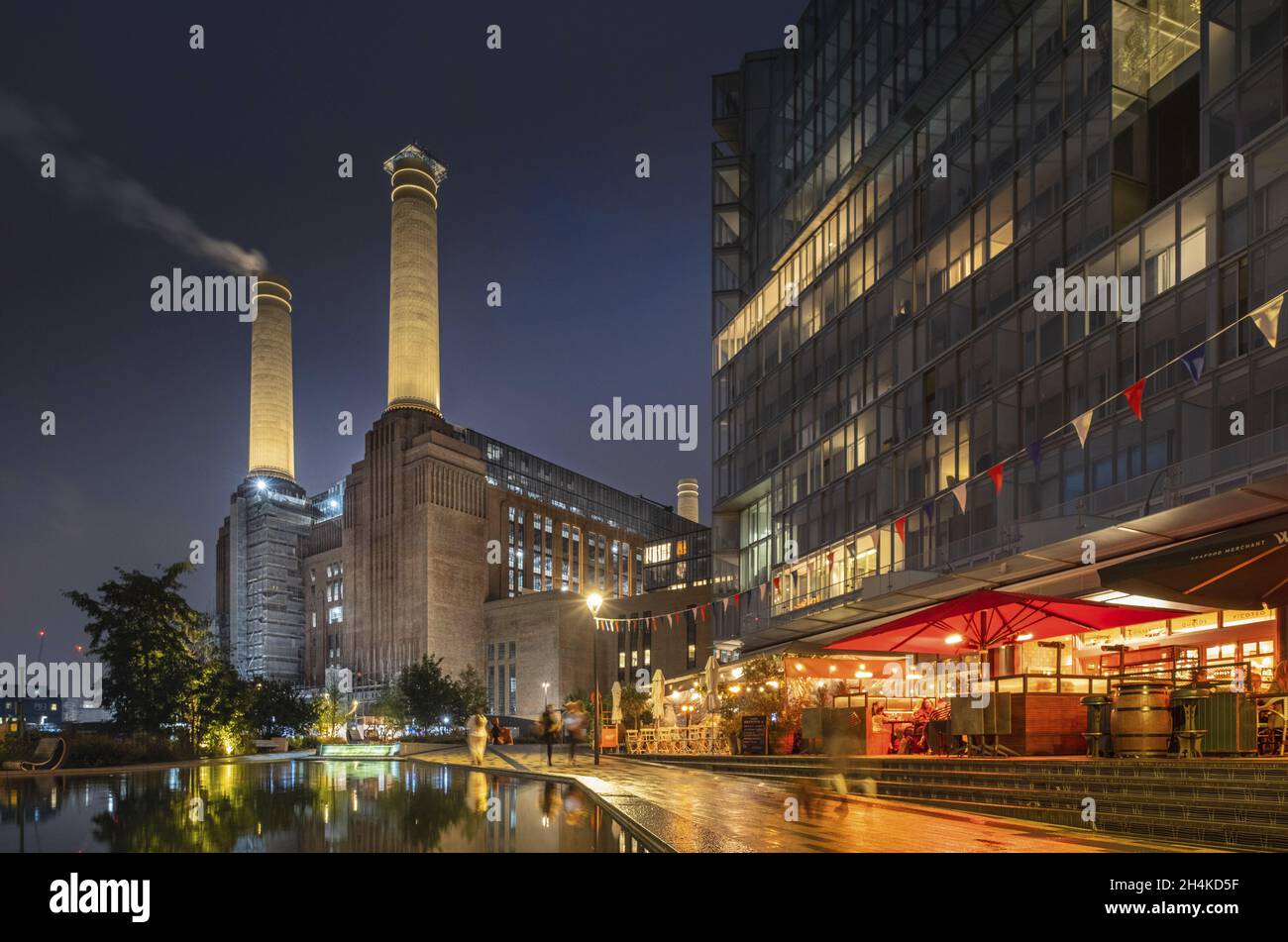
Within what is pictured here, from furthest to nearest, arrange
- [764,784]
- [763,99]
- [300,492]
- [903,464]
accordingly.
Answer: [300,492]
[763,99]
[903,464]
[764,784]

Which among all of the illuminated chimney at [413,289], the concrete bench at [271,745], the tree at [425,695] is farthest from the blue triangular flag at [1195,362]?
the illuminated chimney at [413,289]

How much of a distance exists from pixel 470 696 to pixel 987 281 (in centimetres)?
6975

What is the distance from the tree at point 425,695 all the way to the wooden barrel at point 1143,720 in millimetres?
74877

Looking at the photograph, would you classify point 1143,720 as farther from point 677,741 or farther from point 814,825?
point 677,741

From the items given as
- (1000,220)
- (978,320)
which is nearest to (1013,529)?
(978,320)

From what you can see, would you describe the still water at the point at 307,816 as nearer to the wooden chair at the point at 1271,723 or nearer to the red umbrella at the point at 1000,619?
the red umbrella at the point at 1000,619

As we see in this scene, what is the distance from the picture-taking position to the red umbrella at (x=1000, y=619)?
60.3 ft

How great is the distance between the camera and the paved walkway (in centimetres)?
1055

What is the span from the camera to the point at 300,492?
5408 inches

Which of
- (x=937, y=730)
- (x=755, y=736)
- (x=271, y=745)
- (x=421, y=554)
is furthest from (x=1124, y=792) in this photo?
(x=421, y=554)

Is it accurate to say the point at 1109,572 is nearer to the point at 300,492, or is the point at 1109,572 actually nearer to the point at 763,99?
the point at 763,99

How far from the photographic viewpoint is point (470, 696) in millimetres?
93688
